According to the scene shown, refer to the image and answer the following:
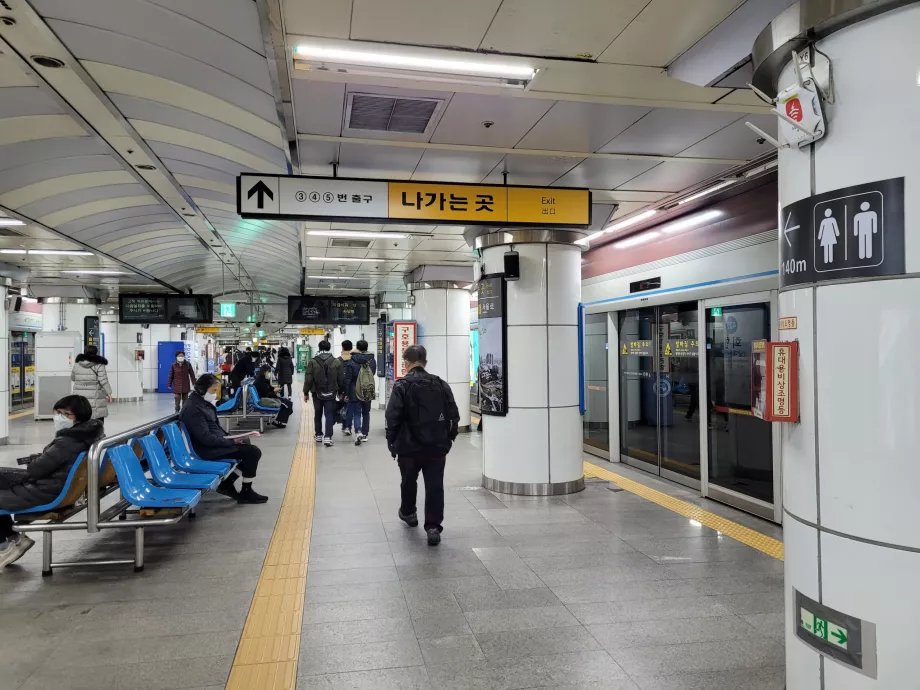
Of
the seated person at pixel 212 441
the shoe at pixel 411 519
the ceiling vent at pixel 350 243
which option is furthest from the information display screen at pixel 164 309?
the shoe at pixel 411 519

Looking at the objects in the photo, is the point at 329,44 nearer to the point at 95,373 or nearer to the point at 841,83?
the point at 841,83

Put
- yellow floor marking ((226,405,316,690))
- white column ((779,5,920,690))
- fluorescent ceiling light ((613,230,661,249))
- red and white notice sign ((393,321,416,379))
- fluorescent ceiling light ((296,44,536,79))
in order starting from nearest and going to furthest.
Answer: white column ((779,5,920,690)) → yellow floor marking ((226,405,316,690)) → fluorescent ceiling light ((296,44,536,79)) → fluorescent ceiling light ((613,230,661,249)) → red and white notice sign ((393,321,416,379))

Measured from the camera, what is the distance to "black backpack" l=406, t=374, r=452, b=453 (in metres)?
5.01

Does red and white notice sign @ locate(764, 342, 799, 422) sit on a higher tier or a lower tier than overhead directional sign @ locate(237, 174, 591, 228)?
lower

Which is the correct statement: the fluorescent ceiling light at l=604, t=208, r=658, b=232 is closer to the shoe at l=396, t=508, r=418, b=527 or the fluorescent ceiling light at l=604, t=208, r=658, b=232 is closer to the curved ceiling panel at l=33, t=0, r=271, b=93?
the shoe at l=396, t=508, r=418, b=527

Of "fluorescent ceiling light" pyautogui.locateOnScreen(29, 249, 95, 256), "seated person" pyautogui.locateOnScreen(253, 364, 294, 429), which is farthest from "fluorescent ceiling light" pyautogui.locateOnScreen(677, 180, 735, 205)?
"fluorescent ceiling light" pyautogui.locateOnScreen(29, 249, 95, 256)

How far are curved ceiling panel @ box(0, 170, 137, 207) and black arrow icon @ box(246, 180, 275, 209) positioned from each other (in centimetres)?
281

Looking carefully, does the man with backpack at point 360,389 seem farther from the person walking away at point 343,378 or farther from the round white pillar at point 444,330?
the round white pillar at point 444,330

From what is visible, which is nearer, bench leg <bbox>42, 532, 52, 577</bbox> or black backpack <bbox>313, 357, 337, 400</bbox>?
bench leg <bbox>42, 532, 52, 577</bbox>

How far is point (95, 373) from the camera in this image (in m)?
10.1

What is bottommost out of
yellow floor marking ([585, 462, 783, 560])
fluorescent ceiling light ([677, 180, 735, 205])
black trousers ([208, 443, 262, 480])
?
yellow floor marking ([585, 462, 783, 560])

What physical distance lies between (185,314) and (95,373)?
15.9 feet

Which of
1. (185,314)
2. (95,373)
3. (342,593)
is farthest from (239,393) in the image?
(342,593)

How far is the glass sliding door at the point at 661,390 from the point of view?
725cm
